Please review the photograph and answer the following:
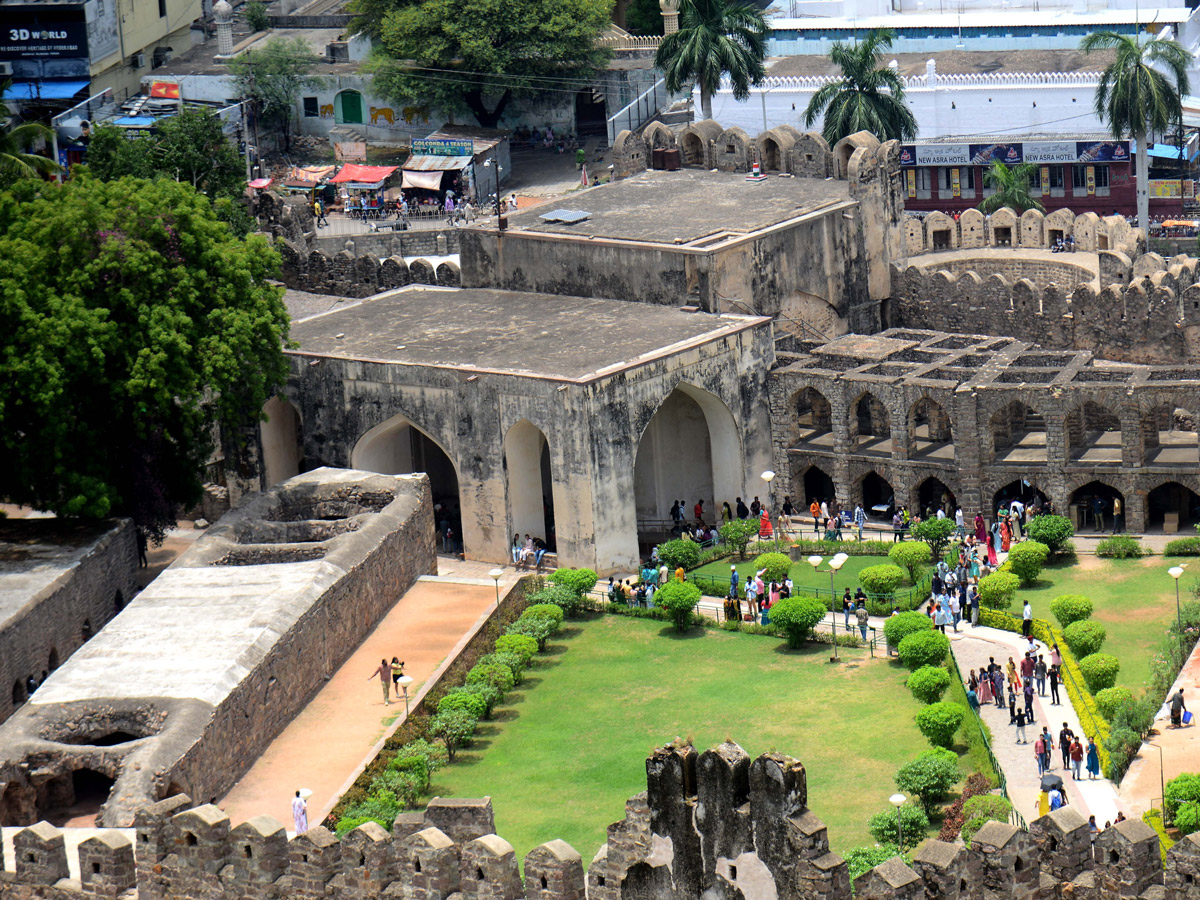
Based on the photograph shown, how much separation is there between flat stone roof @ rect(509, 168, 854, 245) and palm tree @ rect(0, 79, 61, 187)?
1421 centimetres

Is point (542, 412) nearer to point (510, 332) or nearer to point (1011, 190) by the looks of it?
point (510, 332)

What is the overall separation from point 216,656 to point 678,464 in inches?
756

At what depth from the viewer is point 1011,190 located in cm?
7756

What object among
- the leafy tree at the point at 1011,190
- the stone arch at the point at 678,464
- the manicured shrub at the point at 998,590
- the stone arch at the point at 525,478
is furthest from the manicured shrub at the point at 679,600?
the leafy tree at the point at 1011,190

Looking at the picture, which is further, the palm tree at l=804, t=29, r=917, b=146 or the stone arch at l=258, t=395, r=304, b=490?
the palm tree at l=804, t=29, r=917, b=146

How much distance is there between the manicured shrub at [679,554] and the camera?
55.5 m

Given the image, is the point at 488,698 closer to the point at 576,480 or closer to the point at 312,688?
the point at 312,688

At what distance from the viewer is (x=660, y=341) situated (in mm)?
58562

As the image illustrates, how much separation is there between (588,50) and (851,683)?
42.7m

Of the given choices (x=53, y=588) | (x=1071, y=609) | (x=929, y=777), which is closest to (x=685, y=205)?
(x=1071, y=609)

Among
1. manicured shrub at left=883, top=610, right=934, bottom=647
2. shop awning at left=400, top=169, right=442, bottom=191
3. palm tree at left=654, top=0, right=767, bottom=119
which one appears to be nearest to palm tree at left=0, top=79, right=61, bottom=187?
shop awning at left=400, top=169, right=442, bottom=191

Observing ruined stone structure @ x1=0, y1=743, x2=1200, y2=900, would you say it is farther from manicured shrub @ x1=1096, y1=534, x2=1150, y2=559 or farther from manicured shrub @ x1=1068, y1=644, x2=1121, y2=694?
manicured shrub @ x1=1096, y1=534, x2=1150, y2=559

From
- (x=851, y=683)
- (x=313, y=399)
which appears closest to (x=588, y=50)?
(x=313, y=399)

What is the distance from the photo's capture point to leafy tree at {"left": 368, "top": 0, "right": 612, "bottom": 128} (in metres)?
83.6
